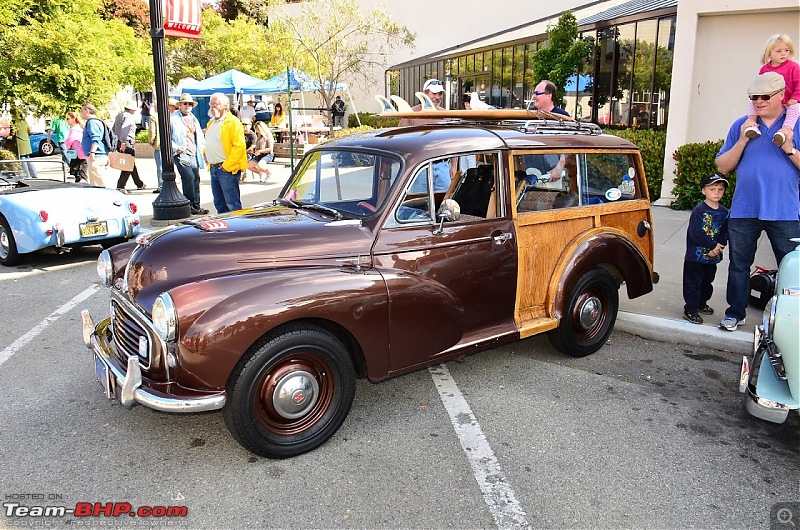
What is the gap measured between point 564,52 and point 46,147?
2155 centimetres

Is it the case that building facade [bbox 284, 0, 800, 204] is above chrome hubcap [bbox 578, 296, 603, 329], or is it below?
above

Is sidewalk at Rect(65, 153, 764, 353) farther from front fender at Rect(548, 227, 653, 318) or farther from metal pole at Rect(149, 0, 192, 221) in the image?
metal pole at Rect(149, 0, 192, 221)

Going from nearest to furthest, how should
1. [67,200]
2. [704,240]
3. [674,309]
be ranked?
[704,240] < [674,309] < [67,200]

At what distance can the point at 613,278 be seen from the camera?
4961 millimetres

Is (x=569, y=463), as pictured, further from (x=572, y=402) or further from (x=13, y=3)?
(x=13, y=3)

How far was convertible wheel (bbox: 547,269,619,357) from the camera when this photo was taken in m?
4.66

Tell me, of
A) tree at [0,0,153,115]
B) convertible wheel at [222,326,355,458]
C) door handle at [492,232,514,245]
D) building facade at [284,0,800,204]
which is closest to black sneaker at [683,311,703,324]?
door handle at [492,232,514,245]

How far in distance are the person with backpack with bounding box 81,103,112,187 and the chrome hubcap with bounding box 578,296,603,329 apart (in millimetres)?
9959

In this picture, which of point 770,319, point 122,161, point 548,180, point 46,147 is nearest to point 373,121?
point 122,161

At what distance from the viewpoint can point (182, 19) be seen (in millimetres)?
9773

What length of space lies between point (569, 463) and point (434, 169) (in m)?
1.99

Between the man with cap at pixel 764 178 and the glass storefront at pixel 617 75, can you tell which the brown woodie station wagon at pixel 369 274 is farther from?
the glass storefront at pixel 617 75

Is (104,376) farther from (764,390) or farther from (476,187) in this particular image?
(764,390)

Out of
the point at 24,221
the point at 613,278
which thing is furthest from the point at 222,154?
the point at 613,278
